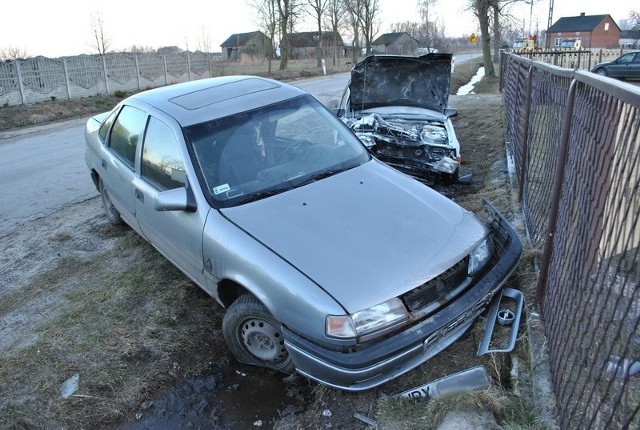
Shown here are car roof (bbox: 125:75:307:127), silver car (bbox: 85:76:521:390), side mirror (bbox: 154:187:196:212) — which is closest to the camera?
silver car (bbox: 85:76:521:390)

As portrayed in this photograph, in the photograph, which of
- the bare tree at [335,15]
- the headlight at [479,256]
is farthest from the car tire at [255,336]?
the bare tree at [335,15]

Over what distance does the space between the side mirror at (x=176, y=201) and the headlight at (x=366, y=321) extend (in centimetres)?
141

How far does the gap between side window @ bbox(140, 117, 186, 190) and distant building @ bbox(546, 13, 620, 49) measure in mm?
84521

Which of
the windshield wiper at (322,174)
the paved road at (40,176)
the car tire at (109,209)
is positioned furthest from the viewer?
the paved road at (40,176)

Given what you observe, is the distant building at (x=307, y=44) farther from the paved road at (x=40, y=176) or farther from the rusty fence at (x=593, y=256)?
the rusty fence at (x=593, y=256)

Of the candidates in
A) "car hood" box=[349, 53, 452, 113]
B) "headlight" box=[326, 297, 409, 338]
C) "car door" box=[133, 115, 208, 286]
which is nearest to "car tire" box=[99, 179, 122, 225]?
"car door" box=[133, 115, 208, 286]

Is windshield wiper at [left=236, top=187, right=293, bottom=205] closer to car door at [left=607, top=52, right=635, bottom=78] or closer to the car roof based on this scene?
the car roof

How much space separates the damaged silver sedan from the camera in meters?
6.52

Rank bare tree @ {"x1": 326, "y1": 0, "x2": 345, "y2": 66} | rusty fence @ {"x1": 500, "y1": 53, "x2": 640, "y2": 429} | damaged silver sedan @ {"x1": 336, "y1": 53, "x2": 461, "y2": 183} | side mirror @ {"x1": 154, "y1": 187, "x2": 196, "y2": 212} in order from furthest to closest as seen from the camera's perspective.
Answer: bare tree @ {"x1": 326, "y1": 0, "x2": 345, "y2": 66} < damaged silver sedan @ {"x1": 336, "y1": 53, "x2": 461, "y2": 183} < side mirror @ {"x1": 154, "y1": 187, "x2": 196, "y2": 212} < rusty fence @ {"x1": 500, "y1": 53, "x2": 640, "y2": 429}

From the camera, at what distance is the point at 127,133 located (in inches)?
182

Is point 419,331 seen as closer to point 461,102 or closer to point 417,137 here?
point 417,137

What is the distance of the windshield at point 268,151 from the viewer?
3529 millimetres

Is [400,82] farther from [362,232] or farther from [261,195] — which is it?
[362,232]

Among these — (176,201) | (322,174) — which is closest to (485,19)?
(322,174)
